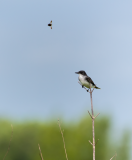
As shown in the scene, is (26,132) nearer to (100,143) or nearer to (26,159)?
(26,159)

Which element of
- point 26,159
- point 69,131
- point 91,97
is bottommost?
point 26,159

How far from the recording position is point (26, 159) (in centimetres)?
2806

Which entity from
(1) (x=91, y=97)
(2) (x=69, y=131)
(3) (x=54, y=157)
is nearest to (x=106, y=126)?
(2) (x=69, y=131)

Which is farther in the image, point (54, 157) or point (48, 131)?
point (48, 131)

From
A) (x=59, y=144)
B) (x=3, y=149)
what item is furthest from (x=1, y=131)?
(x=59, y=144)

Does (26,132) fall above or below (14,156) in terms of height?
above

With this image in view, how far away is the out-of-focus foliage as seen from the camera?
87.2 ft

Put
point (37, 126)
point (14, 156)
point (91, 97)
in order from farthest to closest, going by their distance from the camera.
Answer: point (37, 126) → point (14, 156) → point (91, 97)

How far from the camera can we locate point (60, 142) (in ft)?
90.0

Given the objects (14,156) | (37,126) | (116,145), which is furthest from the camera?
(37,126)

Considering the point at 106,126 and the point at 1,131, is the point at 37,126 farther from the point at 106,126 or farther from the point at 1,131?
the point at 106,126

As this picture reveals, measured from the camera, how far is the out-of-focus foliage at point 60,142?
87.2ft

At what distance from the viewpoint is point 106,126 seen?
90.4ft

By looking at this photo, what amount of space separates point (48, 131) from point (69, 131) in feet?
8.04
